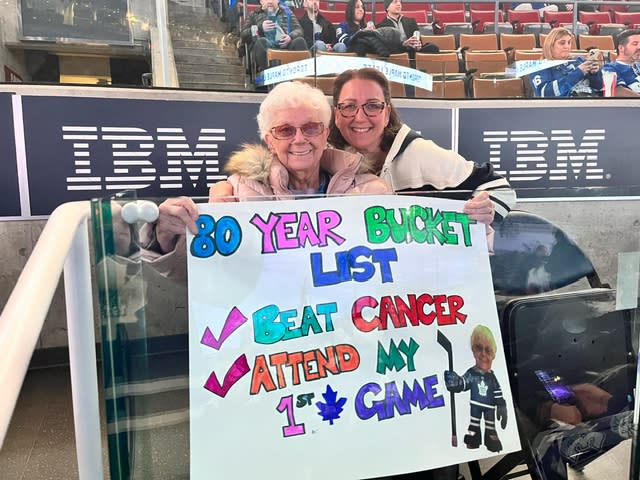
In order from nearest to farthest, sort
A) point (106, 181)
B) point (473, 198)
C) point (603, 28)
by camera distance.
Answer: point (473, 198), point (106, 181), point (603, 28)

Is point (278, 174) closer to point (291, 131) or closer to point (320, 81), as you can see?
point (291, 131)

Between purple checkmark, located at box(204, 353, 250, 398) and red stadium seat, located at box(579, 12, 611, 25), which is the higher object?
red stadium seat, located at box(579, 12, 611, 25)

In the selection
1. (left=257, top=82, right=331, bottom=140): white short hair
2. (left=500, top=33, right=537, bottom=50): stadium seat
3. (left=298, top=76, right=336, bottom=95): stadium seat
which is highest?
(left=500, top=33, right=537, bottom=50): stadium seat

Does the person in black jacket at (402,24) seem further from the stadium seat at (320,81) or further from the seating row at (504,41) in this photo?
the stadium seat at (320,81)

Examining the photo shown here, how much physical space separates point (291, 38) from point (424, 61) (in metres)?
0.95

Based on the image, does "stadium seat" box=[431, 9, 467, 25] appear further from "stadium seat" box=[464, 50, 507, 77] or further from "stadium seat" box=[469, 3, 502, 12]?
"stadium seat" box=[464, 50, 507, 77]

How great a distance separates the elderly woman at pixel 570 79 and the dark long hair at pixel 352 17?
4.85 feet

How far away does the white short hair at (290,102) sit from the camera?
1574 millimetres

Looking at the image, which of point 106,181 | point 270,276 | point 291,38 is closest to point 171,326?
point 270,276

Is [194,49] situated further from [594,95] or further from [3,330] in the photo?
[3,330]

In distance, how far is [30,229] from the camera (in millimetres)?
2918

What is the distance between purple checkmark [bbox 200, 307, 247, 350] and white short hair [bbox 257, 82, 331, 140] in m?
0.69

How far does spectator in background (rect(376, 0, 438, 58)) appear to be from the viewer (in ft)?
14.4

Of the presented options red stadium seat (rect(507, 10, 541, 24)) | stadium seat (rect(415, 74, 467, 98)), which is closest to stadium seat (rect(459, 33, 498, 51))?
red stadium seat (rect(507, 10, 541, 24))
